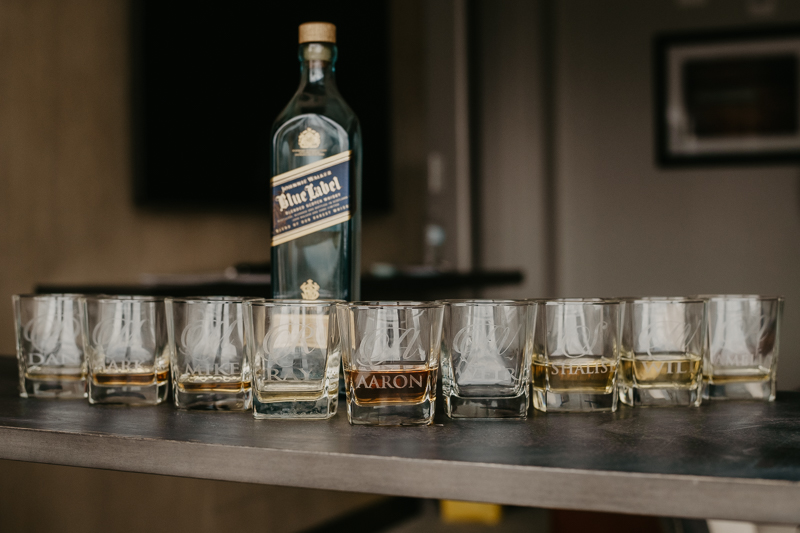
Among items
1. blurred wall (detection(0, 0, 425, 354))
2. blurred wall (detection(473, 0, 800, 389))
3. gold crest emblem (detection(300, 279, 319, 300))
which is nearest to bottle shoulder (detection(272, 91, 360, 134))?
gold crest emblem (detection(300, 279, 319, 300))

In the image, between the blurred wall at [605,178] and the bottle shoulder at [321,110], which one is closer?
the bottle shoulder at [321,110]

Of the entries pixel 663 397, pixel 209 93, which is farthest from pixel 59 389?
pixel 209 93

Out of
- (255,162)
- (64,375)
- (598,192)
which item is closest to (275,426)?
(64,375)

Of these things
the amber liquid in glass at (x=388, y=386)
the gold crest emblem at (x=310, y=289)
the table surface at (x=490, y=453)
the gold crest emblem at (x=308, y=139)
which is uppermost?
the gold crest emblem at (x=308, y=139)

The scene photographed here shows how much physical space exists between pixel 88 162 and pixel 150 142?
0.71 ft

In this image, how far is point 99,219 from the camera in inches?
85.6

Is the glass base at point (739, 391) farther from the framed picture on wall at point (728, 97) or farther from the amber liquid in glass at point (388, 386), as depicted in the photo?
the framed picture on wall at point (728, 97)

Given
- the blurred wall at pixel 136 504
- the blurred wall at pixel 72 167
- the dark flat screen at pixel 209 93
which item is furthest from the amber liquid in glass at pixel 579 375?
the dark flat screen at pixel 209 93

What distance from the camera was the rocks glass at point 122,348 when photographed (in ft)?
2.39

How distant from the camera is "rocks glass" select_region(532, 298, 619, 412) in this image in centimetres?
68

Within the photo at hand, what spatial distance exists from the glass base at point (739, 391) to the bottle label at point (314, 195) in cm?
39

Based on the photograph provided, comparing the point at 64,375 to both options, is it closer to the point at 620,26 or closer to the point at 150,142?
the point at 150,142

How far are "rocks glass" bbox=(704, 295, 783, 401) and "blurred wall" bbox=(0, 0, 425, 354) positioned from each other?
169cm

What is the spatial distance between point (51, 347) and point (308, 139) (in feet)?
1.08
